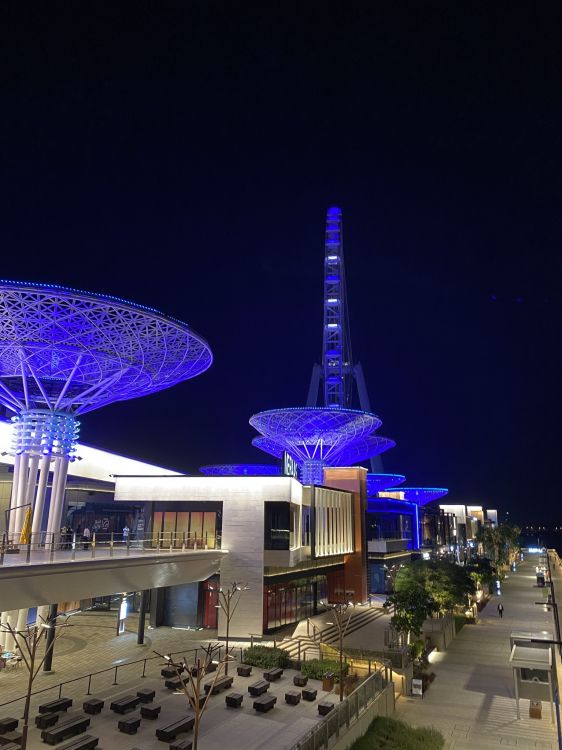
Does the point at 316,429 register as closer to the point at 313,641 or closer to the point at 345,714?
the point at 313,641

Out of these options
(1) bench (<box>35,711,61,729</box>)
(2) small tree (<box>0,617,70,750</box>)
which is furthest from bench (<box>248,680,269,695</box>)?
(2) small tree (<box>0,617,70,750</box>)

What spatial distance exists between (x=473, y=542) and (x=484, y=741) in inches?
5174

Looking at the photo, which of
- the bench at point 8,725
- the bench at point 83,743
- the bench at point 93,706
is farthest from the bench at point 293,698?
the bench at point 8,725

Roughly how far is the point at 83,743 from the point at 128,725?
7.01 ft

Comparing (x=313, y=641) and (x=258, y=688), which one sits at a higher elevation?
(x=258, y=688)

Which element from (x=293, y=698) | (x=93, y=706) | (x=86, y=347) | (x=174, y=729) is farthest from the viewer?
(x=86, y=347)

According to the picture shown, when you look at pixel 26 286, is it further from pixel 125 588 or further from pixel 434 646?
pixel 434 646

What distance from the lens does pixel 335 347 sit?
115 metres

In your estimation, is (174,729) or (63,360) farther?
(63,360)

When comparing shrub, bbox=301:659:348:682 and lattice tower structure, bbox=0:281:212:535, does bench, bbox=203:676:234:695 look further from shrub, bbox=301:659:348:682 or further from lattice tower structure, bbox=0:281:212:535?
lattice tower structure, bbox=0:281:212:535

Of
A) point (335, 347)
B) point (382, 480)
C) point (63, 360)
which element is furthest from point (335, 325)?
point (63, 360)

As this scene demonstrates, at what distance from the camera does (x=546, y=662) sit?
89.8 ft

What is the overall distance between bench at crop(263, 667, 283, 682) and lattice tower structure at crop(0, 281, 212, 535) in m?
14.5

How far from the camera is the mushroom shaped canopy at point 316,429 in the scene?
60.9m
